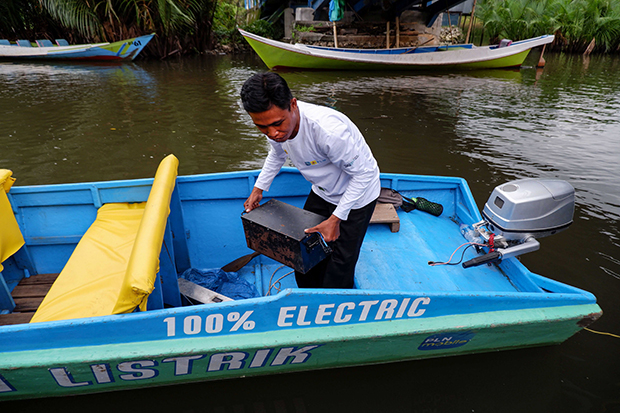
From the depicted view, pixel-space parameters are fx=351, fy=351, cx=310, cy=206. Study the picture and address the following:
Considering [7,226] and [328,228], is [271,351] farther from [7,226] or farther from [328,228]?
[7,226]

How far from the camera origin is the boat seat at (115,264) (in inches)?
73.2

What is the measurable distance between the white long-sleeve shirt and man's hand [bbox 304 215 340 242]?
59 mm

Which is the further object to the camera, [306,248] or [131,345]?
[306,248]

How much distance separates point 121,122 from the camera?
875cm

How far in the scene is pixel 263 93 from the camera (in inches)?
67.0

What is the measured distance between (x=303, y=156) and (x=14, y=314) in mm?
2633

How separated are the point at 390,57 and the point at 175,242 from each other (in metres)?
15.0

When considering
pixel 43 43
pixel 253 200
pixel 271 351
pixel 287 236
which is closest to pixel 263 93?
pixel 287 236

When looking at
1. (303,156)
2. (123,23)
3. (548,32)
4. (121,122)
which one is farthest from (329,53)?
(548,32)

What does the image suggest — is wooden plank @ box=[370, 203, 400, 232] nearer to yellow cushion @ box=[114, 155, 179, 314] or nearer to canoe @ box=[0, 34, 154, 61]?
yellow cushion @ box=[114, 155, 179, 314]

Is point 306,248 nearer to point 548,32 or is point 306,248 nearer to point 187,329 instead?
point 187,329

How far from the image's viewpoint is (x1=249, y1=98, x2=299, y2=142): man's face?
1776 millimetres

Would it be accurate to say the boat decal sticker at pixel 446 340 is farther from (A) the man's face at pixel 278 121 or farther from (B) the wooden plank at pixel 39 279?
(B) the wooden plank at pixel 39 279

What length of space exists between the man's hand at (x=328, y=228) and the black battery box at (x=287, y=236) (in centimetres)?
6
